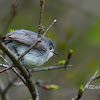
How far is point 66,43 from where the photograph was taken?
449 cm

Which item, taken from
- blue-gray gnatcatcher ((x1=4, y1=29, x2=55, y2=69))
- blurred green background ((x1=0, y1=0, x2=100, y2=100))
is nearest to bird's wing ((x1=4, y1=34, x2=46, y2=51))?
blue-gray gnatcatcher ((x1=4, y1=29, x2=55, y2=69))

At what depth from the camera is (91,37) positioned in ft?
16.4

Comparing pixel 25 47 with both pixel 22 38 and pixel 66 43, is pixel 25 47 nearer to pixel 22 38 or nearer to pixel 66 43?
pixel 22 38

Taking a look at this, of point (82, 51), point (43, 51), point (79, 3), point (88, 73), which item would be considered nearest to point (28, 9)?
point (79, 3)

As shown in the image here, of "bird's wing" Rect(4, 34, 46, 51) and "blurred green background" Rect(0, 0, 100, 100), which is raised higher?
"bird's wing" Rect(4, 34, 46, 51)

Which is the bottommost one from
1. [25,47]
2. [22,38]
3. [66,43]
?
[66,43]

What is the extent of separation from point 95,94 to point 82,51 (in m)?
1.09

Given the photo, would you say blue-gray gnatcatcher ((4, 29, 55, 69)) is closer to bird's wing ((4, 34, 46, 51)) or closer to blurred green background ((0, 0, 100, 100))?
bird's wing ((4, 34, 46, 51))

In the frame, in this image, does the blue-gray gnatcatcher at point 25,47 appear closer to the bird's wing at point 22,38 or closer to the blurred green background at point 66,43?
the bird's wing at point 22,38

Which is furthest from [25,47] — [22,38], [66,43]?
[66,43]

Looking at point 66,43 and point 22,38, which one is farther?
point 66,43

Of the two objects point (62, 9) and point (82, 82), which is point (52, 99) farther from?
point (62, 9)

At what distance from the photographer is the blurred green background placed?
460 centimetres

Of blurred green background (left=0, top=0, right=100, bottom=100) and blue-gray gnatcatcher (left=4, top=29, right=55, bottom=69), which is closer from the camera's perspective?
blue-gray gnatcatcher (left=4, top=29, right=55, bottom=69)
